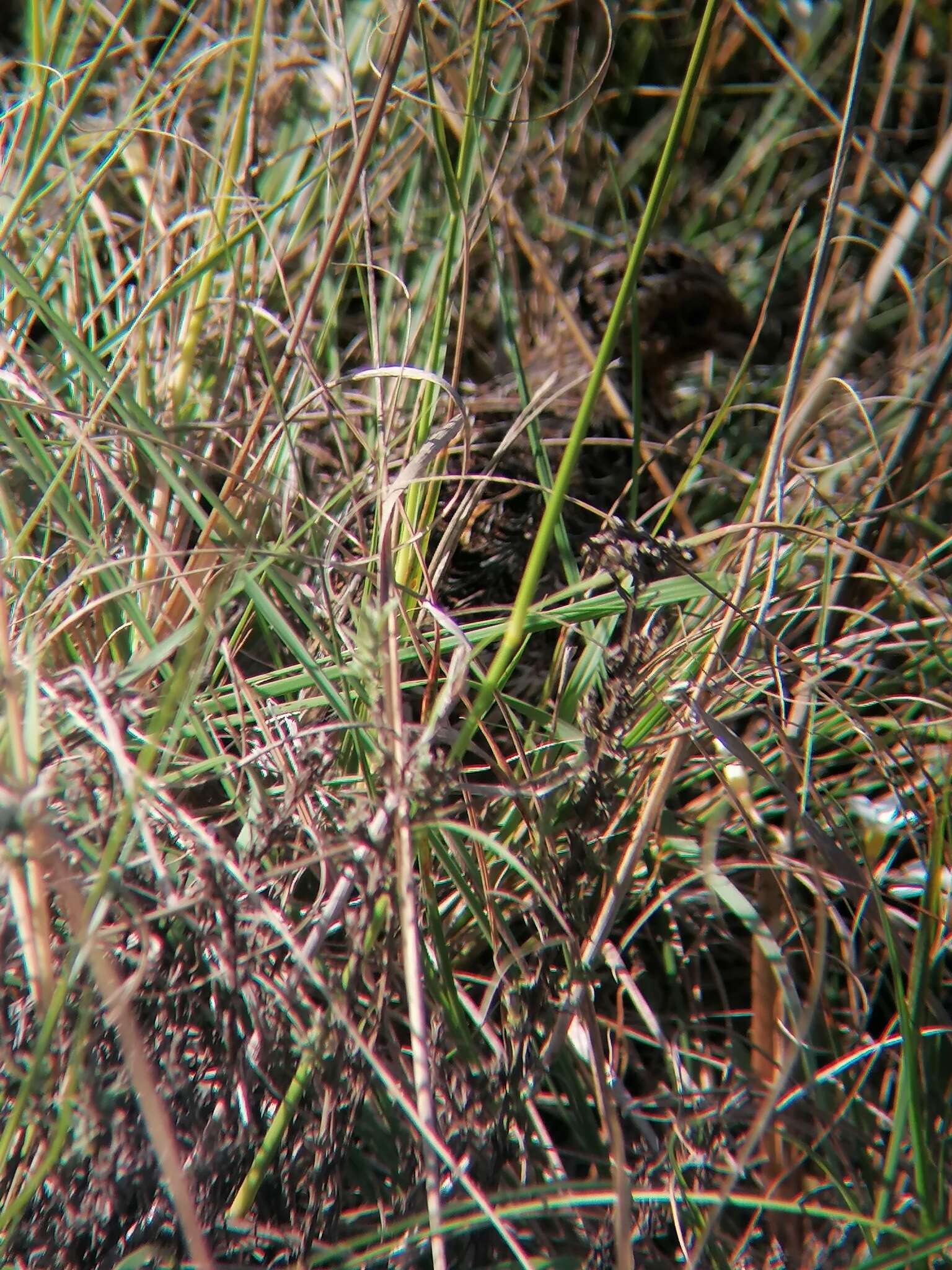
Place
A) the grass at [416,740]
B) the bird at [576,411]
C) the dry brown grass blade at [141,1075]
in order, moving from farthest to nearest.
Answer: the bird at [576,411] < the grass at [416,740] < the dry brown grass blade at [141,1075]

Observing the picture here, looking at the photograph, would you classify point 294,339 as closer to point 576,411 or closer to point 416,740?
point 416,740

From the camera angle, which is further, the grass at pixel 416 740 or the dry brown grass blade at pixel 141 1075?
the grass at pixel 416 740

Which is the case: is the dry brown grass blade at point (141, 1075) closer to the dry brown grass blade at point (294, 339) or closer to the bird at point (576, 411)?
the dry brown grass blade at point (294, 339)

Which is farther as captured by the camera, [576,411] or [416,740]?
[576,411]

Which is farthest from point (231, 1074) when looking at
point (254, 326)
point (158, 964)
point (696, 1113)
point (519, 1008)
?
point (254, 326)

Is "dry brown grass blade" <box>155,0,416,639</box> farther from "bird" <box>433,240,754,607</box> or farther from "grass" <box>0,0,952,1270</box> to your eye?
"bird" <box>433,240,754,607</box>

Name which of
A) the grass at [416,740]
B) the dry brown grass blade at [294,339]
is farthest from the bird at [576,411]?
the dry brown grass blade at [294,339]

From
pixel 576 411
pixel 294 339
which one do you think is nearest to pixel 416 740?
pixel 294 339

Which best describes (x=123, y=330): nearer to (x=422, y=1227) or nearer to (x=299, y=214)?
(x=299, y=214)

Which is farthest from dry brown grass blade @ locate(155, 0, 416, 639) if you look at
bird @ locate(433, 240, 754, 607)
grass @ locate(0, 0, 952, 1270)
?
bird @ locate(433, 240, 754, 607)
